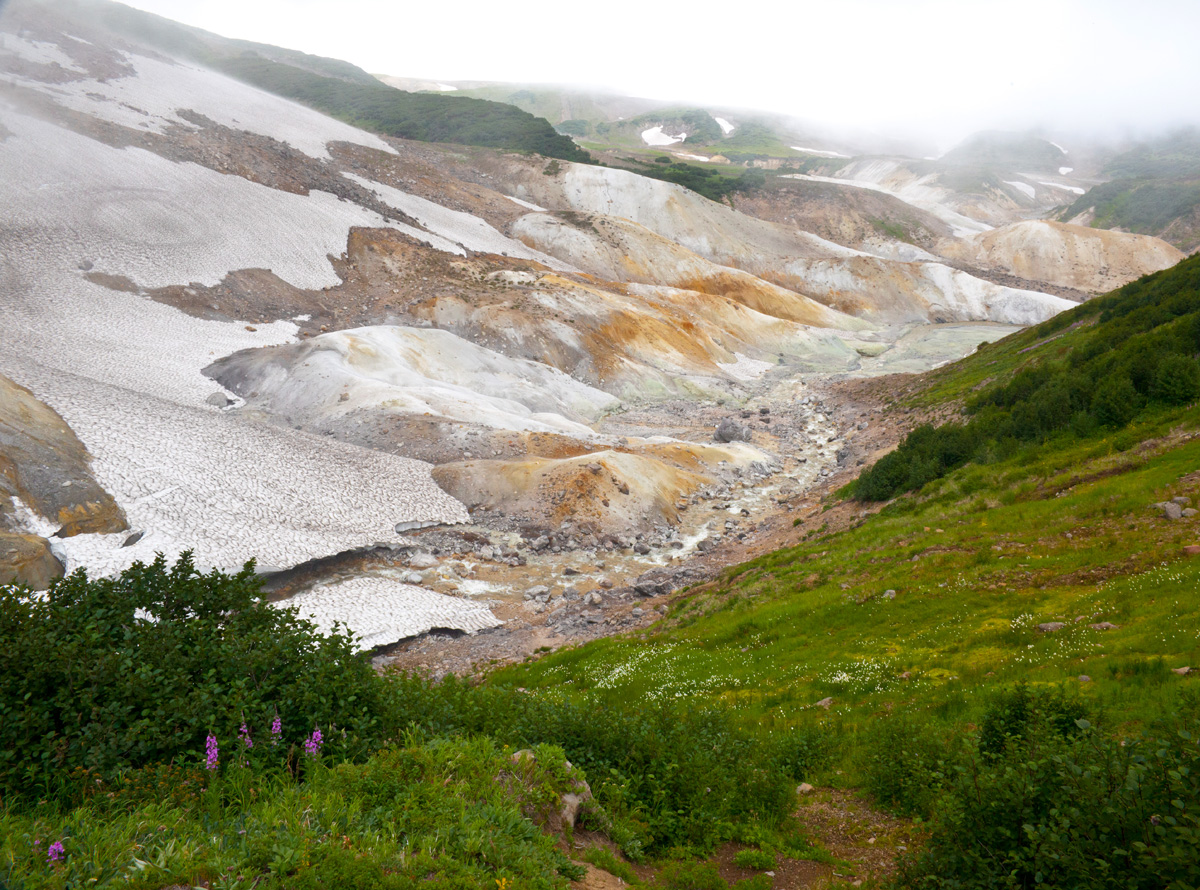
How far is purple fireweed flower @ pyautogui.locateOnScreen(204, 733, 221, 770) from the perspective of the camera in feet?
23.0

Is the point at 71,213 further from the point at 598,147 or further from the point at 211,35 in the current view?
the point at 211,35

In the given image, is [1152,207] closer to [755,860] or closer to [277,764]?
[755,860]

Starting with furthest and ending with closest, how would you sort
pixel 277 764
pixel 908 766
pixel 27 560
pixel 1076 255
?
pixel 1076 255, pixel 27 560, pixel 908 766, pixel 277 764

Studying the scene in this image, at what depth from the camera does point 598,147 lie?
199500 millimetres

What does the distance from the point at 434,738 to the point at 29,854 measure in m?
3.82

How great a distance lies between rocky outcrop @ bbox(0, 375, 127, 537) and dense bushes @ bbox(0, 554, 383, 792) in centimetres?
1672

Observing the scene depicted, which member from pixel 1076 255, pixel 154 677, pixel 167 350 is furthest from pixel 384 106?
pixel 154 677

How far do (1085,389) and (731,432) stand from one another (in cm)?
2356

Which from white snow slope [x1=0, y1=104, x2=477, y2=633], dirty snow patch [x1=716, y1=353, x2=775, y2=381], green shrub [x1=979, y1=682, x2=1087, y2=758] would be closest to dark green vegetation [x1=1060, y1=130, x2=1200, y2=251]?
dirty snow patch [x1=716, y1=353, x2=775, y2=381]

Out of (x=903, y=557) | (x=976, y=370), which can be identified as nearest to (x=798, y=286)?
(x=976, y=370)

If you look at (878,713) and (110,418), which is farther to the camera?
(110,418)

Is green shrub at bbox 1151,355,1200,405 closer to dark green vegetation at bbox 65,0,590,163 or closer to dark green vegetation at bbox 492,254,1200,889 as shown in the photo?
dark green vegetation at bbox 492,254,1200,889

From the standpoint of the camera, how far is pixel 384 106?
138 m

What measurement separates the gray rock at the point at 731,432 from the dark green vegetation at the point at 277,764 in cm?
3728
